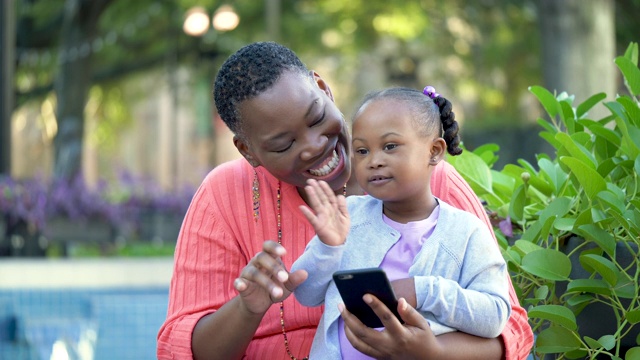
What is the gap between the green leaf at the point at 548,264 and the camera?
2602 mm

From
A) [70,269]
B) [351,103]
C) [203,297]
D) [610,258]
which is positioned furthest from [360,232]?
[351,103]

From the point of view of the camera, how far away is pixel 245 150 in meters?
2.70

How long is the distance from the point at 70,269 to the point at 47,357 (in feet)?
6.25

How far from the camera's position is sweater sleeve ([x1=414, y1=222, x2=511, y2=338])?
2158 millimetres

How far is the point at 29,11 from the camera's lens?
1875cm

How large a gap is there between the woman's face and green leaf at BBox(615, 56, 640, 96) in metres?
0.80

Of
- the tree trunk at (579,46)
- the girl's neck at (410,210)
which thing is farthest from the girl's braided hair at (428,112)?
the tree trunk at (579,46)

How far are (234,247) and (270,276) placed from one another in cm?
53

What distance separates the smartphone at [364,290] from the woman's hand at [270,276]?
0.36 feet

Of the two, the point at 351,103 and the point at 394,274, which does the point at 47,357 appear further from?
the point at 351,103

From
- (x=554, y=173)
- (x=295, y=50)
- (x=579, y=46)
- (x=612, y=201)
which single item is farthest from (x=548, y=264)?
(x=295, y=50)

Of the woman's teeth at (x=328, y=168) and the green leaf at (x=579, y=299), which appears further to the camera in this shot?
the green leaf at (x=579, y=299)

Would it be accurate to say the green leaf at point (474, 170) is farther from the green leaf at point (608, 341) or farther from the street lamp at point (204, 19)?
the street lamp at point (204, 19)

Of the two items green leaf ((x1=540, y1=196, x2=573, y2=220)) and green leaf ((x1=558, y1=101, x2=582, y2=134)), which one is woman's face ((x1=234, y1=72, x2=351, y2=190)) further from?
green leaf ((x1=558, y1=101, x2=582, y2=134))
